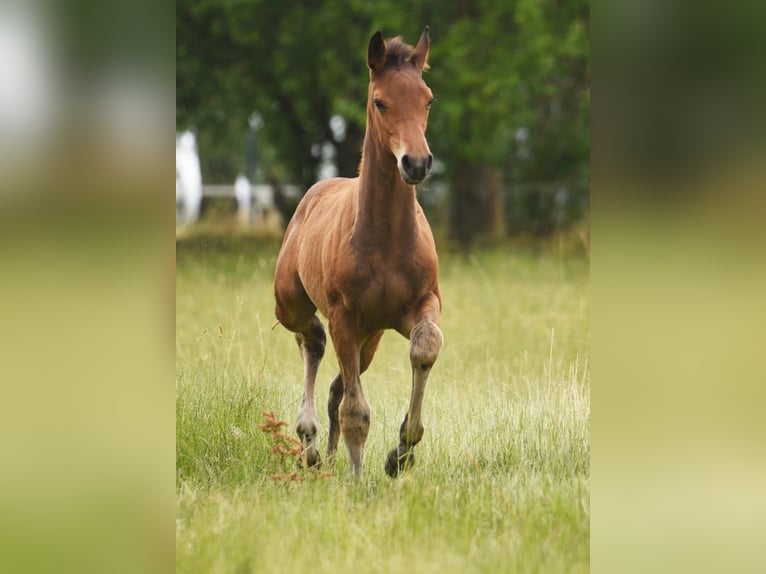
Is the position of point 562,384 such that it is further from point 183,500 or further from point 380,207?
point 183,500

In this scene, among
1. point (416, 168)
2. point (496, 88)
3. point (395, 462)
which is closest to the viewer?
point (416, 168)

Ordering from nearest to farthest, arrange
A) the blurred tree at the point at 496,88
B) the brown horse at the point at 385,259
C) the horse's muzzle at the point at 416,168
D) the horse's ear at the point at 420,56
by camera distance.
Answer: the horse's muzzle at the point at 416,168 < the brown horse at the point at 385,259 < the horse's ear at the point at 420,56 < the blurred tree at the point at 496,88

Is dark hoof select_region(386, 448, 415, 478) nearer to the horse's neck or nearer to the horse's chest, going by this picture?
the horse's chest

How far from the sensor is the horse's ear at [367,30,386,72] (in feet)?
16.7

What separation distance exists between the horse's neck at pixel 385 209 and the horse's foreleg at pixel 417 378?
443 mm

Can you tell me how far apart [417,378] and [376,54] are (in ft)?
5.54

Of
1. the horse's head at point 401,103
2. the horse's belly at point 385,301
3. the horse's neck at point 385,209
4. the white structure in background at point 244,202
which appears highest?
the horse's head at point 401,103

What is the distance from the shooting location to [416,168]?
4.70 metres

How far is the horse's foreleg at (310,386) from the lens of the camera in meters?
5.82

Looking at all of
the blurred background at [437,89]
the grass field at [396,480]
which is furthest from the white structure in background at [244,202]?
the grass field at [396,480]

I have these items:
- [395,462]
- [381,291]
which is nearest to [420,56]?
[381,291]

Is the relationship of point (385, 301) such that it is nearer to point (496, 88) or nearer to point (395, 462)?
point (395, 462)

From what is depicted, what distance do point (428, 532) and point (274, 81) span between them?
14.9 meters

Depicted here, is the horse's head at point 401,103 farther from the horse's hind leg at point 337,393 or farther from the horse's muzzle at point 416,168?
the horse's hind leg at point 337,393
